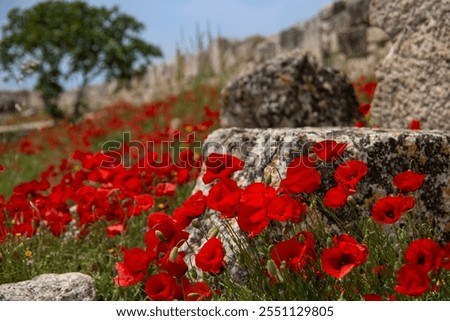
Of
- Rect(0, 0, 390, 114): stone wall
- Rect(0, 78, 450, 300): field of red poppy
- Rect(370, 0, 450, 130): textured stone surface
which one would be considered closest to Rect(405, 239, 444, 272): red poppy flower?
Rect(0, 78, 450, 300): field of red poppy

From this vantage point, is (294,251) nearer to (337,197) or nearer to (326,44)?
(337,197)

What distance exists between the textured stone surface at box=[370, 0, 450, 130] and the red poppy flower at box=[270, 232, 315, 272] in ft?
7.47

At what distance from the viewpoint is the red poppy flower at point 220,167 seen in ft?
7.13

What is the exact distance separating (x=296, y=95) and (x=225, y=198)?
354cm

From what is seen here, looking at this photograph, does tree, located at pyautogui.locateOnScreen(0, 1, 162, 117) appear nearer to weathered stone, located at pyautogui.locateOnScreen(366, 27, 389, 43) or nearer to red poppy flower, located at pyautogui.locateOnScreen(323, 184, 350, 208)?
weathered stone, located at pyautogui.locateOnScreen(366, 27, 389, 43)

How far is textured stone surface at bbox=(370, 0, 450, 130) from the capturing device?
3934 mm

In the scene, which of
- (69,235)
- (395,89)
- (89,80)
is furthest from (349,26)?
(89,80)

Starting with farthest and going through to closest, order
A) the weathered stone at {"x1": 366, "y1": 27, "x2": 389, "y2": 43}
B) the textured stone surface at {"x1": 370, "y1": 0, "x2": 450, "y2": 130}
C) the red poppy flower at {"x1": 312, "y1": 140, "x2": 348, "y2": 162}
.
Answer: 1. the weathered stone at {"x1": 366, "y1": 27, "x2": 389, "y2": 43}
2. the textured stone surface at {"x1": 370, "y1": 0, "x2": 450, "y2": 130}
3. the red poppy flower at {"x1": 312, "y1": 140, "x2": 348, "y2": 162}

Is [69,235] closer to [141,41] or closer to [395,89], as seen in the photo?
[395,89]

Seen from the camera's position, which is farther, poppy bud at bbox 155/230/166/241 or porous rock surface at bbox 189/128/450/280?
porous rock surface at bbox 189/128/450/280

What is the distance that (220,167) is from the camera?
87.9 inches

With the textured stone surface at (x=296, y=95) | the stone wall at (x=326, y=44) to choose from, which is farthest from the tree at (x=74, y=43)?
the textured stone surface at (x=296, y=95)

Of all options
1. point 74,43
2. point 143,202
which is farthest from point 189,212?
point 74,43
